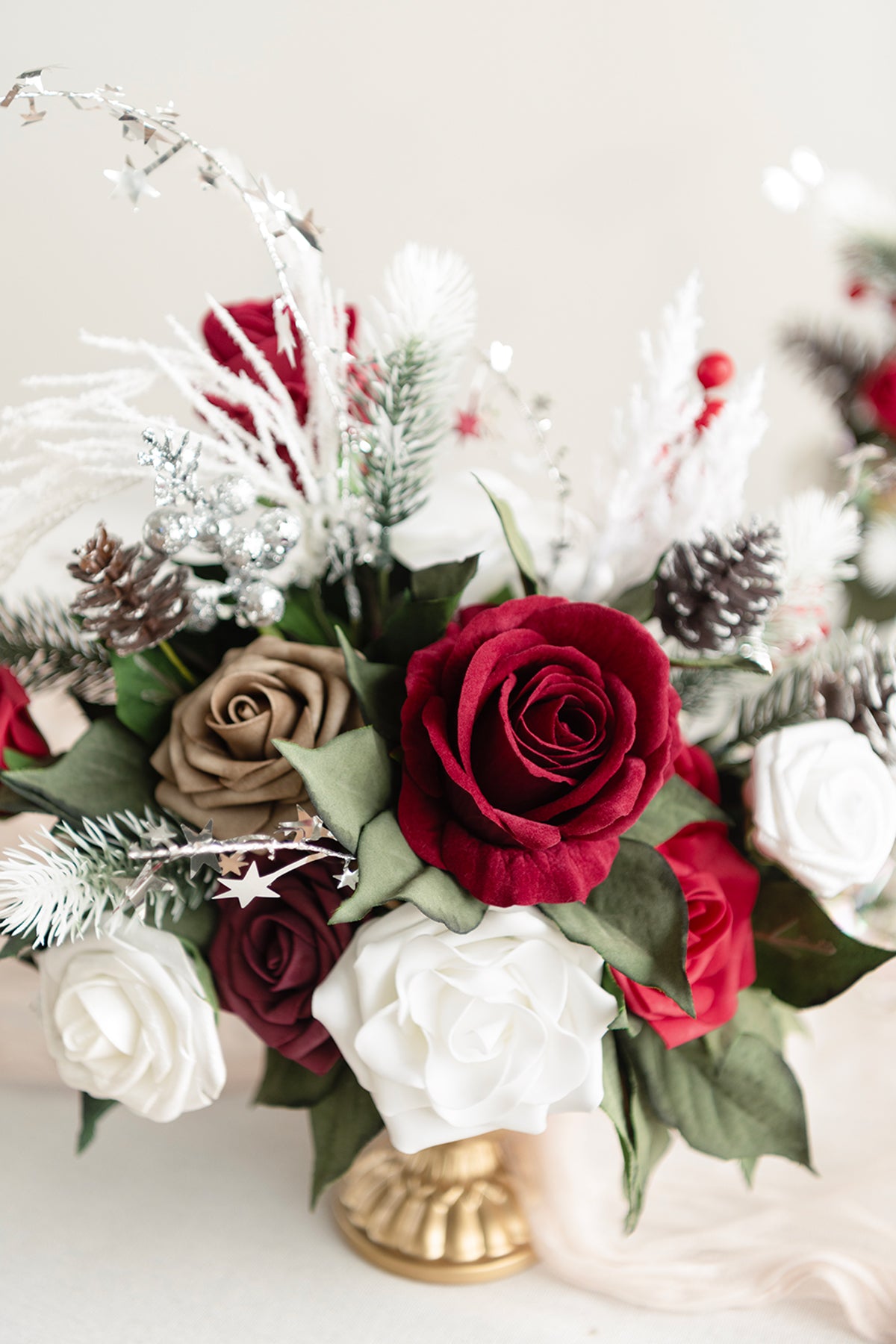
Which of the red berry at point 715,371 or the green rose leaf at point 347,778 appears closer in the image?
the green rose leaf at point 347,778

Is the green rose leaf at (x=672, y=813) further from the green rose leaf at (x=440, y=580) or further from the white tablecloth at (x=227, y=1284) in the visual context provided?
the white tablecloth at (x=227, y=1284)

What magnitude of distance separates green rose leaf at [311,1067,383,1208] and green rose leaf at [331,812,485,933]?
0.60ft

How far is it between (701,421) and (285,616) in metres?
0.30

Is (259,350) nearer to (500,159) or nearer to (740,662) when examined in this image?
(740,662)

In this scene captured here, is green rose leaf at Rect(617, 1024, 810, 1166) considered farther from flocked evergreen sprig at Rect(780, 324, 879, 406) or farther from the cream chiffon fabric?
flocked evergreen sprig at Rect(780, 324, 879, 406)

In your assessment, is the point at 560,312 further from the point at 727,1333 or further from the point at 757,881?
the point at 727,1333

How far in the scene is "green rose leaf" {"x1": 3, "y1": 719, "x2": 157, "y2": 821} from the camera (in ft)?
1.63

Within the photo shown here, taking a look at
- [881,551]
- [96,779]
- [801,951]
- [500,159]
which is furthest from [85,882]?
[500,159]

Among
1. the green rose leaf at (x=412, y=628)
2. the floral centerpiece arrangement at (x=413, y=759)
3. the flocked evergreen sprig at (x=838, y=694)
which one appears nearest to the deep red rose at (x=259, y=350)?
the floral centerpiece arrangement at (x=413, y=759)

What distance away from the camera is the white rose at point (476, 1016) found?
0.47 metres

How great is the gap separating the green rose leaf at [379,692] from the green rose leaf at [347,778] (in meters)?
0.02

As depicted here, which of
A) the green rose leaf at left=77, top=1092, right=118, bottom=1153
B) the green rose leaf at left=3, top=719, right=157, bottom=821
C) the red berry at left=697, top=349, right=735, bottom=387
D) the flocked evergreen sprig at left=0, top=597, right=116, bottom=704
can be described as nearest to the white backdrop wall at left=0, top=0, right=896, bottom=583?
the red berry at left=697, top=349, right=735, bottom=387

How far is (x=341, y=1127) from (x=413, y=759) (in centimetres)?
25

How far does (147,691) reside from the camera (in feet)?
1.76
